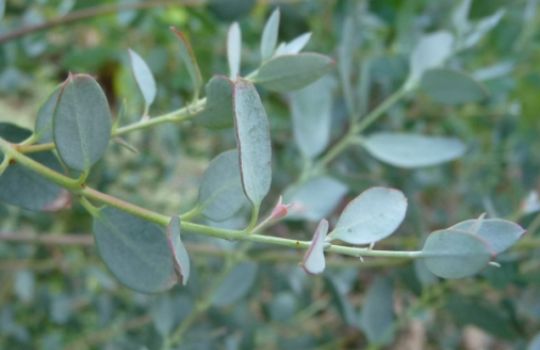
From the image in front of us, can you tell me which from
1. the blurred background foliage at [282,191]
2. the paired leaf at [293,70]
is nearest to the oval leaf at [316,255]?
the paired leaf at [293,70]

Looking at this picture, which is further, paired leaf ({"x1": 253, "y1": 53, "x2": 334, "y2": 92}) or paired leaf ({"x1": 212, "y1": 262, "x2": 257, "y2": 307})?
paired leaf ({"x1": 212, "y1": 262, "x2": 257, "y2": 307})

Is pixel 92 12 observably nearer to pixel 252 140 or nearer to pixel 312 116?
pixel 312 116

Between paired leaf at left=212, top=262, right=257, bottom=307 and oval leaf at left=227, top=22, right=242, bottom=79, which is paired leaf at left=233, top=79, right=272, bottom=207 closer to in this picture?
oval leaf at left=227, top=22, right=242, bottom=79

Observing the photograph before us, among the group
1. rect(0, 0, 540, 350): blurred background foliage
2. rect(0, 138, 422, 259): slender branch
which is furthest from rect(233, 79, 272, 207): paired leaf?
rect(0, 0, 540, 350): blurred background foliage

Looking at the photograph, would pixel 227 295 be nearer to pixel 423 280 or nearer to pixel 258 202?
pixel 423 280

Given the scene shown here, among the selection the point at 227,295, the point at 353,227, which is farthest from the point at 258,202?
the point at 227,295

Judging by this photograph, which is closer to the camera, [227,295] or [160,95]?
[227,295]
